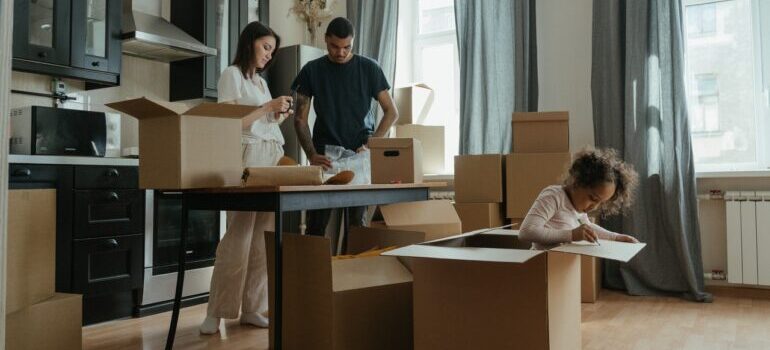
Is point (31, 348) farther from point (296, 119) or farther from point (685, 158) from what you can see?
point (685, 158)

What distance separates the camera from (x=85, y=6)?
10.3 ft

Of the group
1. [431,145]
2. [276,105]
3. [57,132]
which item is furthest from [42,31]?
[431,145]

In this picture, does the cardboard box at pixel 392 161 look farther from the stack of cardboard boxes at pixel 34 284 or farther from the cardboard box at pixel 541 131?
the stack of cardboard boxes at pixel 34 284

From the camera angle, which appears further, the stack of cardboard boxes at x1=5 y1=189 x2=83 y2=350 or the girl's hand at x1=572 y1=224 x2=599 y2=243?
the stack of cardboard boxes at x1=5 y1=189 x2=83 y2=350

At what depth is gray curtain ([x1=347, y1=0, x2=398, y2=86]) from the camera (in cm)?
434

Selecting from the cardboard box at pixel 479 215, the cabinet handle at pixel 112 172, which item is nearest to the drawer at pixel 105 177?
the cabinet handle at pixel 112 172

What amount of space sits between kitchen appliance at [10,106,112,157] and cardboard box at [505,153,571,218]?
2.15 metres

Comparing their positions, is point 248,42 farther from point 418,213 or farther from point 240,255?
point 418,213

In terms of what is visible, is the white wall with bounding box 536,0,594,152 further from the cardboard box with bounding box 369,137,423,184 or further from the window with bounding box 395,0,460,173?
the cardboard box with bounding box 369,137,423,184

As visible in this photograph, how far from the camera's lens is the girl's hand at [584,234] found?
156cm

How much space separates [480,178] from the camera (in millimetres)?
3395

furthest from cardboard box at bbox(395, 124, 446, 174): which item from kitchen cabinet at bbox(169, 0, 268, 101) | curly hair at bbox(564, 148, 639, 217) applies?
curly hair at bbox(564, 148, 639, 217)

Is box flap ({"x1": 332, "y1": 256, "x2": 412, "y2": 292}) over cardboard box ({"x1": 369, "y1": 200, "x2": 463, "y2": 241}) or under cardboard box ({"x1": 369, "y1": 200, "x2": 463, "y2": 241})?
under

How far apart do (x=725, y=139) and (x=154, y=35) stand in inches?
128
